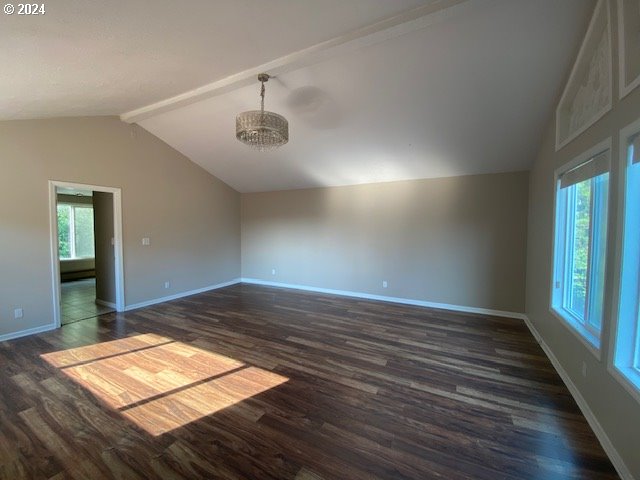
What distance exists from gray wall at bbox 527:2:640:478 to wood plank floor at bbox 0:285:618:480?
0.20 meters

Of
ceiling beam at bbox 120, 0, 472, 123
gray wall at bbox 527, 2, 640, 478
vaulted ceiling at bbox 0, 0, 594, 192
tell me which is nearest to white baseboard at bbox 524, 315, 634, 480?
gray wall at bbox 527, 2, 640, 478

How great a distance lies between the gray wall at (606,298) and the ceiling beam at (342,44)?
1.06 m

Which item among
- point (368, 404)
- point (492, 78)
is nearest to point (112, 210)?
point (368, 404)

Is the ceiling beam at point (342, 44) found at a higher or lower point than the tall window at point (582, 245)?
higher

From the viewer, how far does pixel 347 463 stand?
1.55 m

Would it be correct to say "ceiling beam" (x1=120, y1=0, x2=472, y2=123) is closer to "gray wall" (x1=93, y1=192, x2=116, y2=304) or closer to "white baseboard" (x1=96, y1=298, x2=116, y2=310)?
"gray wall" (x1=93, y1=192, x2=116, y2=304)

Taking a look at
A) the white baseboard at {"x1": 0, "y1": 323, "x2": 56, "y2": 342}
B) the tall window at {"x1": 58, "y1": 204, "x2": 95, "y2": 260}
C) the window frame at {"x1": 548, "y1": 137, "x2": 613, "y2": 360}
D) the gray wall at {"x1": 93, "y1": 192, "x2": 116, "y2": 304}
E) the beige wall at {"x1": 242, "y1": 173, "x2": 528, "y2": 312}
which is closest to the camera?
the window frame at {"x1": 548, "y1": 137, "x2": 613, "y2": 360}

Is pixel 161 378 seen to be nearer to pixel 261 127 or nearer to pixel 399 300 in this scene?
pixel 261 127

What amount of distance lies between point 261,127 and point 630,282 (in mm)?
2893

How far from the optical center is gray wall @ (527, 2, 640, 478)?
147 centimetres

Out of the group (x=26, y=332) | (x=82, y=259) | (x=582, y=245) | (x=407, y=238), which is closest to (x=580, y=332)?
(x=582, y=245)

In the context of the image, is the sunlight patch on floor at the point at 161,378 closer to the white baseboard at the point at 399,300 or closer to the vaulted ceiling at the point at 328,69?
the vaulted ceiling at the point at 328,69

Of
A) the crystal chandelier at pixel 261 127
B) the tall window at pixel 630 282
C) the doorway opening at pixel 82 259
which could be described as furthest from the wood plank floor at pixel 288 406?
the crystal chandelier at pixel 261 127

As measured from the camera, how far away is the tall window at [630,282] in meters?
1.52
